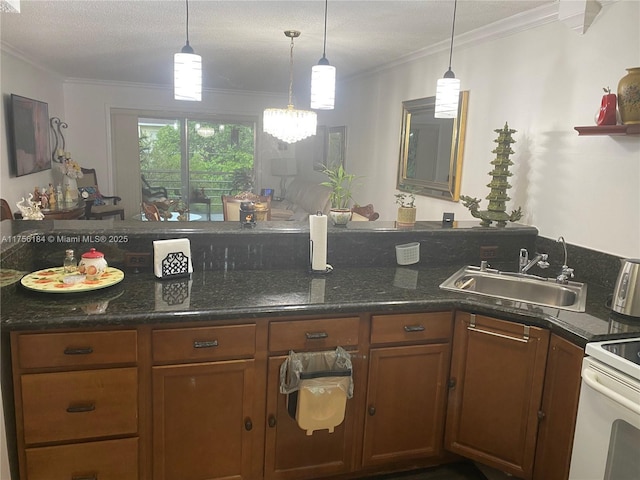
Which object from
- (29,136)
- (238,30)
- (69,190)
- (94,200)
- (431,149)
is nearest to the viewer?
(238,30)

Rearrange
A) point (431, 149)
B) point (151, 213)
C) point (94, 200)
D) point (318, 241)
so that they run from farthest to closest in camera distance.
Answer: point (94, 200) → point (151, 213) → point (431, 149) → point (318, 241)

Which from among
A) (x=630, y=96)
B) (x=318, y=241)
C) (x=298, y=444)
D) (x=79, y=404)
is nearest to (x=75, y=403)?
(x=79, y=404)

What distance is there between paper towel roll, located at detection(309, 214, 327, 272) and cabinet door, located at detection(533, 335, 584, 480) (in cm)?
108

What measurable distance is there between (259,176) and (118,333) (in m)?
6.89

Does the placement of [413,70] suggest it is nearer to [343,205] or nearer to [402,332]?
[343,205]

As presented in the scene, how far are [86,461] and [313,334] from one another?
97cm

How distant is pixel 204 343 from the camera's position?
1.85 m

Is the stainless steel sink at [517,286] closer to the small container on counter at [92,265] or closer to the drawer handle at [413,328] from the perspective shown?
the drawer handle at [413,328]

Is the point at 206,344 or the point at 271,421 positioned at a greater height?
the point at 206,344

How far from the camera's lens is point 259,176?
27.8 feet

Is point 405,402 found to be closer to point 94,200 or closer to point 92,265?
point 92,265

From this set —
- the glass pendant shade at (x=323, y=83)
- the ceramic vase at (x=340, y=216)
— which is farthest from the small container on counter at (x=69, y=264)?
the glass pendant shade at (x=323, y=83)

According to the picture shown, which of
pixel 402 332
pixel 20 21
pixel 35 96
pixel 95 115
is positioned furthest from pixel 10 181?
pixel 402 332

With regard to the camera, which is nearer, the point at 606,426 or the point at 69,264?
the point at 606,426
